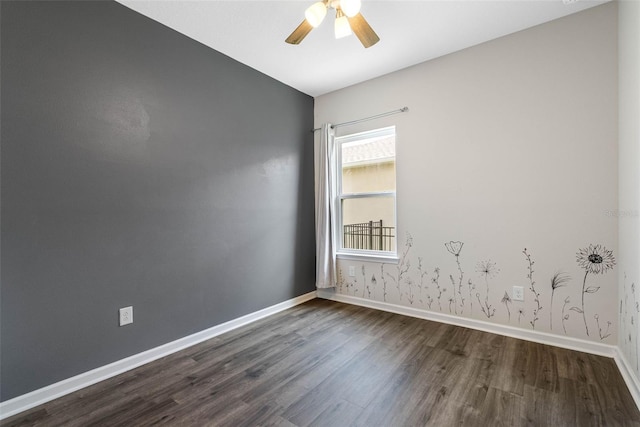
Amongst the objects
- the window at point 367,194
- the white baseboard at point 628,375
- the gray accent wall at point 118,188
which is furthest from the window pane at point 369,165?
the white baseboard at point 628,375

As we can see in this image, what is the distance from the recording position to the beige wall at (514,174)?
2.13 m

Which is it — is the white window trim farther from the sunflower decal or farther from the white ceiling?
the sunflower decal

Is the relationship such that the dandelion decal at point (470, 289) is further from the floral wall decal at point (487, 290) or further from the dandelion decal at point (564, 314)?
the dandelion decal at point (564, 314)

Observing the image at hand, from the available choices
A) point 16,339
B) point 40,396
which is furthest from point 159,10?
point 40,396

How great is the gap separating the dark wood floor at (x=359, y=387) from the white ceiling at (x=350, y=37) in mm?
2604

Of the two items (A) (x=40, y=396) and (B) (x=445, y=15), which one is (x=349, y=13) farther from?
(A) (x=40, y=396)

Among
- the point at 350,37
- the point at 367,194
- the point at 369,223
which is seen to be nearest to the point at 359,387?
the point at 369,223

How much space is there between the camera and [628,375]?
1.78m

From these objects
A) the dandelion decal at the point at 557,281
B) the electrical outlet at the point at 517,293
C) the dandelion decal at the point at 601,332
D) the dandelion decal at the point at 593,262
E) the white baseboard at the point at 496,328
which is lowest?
the white baseboard at the point at 496,328

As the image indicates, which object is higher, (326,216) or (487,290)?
(326,216)

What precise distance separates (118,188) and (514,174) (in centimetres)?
312

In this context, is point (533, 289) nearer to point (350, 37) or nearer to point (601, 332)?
point (601, 332)

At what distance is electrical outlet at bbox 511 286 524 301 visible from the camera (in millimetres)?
2431

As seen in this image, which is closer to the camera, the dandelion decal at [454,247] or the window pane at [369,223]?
the dandelion decal at [454,247]
